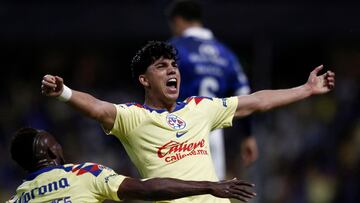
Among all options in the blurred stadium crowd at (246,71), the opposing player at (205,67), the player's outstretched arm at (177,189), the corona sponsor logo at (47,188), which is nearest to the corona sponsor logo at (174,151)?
the player's outstretched arm at (177,189)

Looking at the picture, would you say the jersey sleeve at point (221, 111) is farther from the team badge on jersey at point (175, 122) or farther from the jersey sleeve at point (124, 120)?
the jersey sleeve at point (124, 120)

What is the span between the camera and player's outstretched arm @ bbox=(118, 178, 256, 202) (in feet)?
19.4

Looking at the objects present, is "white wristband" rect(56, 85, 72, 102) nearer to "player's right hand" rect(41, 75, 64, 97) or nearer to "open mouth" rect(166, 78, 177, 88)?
"player's right hand" rect(41, 75, 64, 97)

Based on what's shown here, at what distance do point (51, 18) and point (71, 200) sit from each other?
24.3 feet

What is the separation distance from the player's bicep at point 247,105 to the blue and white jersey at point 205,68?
2183 mm

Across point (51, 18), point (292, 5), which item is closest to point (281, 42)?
point (292, 5)

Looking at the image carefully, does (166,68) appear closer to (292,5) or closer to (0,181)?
(292,5)

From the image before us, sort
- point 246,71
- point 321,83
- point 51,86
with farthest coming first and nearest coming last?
point 246,71 → point 321,83 → point 51,86

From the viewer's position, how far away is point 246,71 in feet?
47.8

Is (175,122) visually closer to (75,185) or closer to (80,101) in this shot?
(80,101)

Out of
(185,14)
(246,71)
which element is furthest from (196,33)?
(246,71)

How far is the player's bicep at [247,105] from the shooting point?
24.2ft

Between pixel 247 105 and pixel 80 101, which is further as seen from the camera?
pixel 247 105

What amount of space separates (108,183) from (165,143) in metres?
0.94
